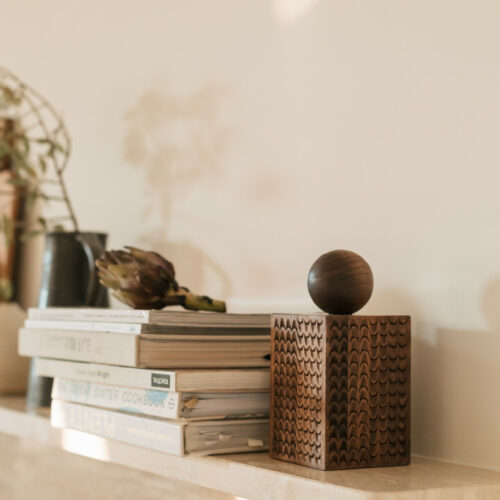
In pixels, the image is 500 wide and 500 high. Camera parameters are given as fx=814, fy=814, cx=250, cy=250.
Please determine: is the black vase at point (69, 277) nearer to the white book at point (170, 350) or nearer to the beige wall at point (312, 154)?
the beige wall at point (312, 154)

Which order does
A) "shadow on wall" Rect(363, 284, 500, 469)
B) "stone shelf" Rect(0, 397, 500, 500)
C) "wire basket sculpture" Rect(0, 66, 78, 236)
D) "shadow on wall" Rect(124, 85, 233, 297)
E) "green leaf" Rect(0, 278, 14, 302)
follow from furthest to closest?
"green leaf" Rect(0, 278, 14, 302) < "wire basket sculpture" Rect(0, 66, 78, 236) < "shadow on wall" Rect(124, 85, 233, 297) < "shadow on wall" Rect(363, 284, 500, 469) < "stone shelf" Rect(0, 397, 500, 500)

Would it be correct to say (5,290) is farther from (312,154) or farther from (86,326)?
(312,154)

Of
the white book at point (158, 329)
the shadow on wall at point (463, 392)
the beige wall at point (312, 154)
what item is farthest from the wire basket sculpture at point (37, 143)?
the shadow on wall at point (463, 392)

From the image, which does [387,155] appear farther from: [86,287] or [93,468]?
[93,468]

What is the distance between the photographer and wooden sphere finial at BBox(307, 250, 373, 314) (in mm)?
706

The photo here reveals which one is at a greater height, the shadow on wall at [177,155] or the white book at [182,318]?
the shadow on wall at [177,155]

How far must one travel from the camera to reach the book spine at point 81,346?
0.82 meters

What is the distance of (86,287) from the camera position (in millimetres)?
1188

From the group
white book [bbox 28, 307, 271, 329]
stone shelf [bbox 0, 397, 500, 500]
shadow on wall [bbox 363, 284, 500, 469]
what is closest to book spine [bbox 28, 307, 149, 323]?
white book [bbox 28, 307, 271, 329]

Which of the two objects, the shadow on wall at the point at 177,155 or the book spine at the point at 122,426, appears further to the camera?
the shadow on wall at the point at 177,155

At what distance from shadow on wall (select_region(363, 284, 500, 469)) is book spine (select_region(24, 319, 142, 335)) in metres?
0.27

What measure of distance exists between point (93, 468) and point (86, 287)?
291mm

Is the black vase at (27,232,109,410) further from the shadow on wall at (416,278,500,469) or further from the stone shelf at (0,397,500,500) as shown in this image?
the shadow on wall at (416,278,500,469)

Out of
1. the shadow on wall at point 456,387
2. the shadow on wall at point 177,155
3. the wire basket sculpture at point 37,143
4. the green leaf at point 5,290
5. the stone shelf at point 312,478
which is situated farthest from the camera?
the green leaf at point 5,290
